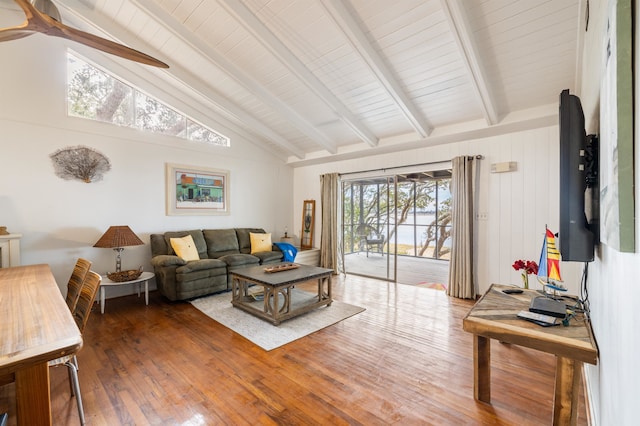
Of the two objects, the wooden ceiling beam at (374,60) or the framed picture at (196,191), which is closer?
the wooden ceiling beam at (374,60)

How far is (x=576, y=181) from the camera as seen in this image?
144 centimetres

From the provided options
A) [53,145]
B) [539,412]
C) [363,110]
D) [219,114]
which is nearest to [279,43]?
[363,110]

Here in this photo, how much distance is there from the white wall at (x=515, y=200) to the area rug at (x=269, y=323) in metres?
2.09

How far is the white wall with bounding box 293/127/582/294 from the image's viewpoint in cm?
359

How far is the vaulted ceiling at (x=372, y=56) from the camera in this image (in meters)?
2.59

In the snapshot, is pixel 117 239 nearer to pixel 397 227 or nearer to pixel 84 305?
pixel 84 305

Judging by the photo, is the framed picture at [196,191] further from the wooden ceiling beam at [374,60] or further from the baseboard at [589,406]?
the baseboard at [589,406]

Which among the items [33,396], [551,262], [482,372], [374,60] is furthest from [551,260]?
[33,396]

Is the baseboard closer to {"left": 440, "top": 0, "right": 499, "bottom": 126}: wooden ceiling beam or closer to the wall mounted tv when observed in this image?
the wall mounted tv

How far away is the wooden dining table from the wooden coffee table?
1.88m

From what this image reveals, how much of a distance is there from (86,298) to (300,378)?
1592mm

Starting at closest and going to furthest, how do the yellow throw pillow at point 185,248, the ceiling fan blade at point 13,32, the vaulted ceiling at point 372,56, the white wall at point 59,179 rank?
the ceiling fan blade at point 13,32
the vaulted ceiling at point 372,56
the white wall at point 59,179
the yellow throw pillow at point 185,248

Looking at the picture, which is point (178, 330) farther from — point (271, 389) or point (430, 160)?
point (430, 160)

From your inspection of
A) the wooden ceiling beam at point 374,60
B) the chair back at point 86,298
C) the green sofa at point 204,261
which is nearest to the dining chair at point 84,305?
the chair back at point 86,298
